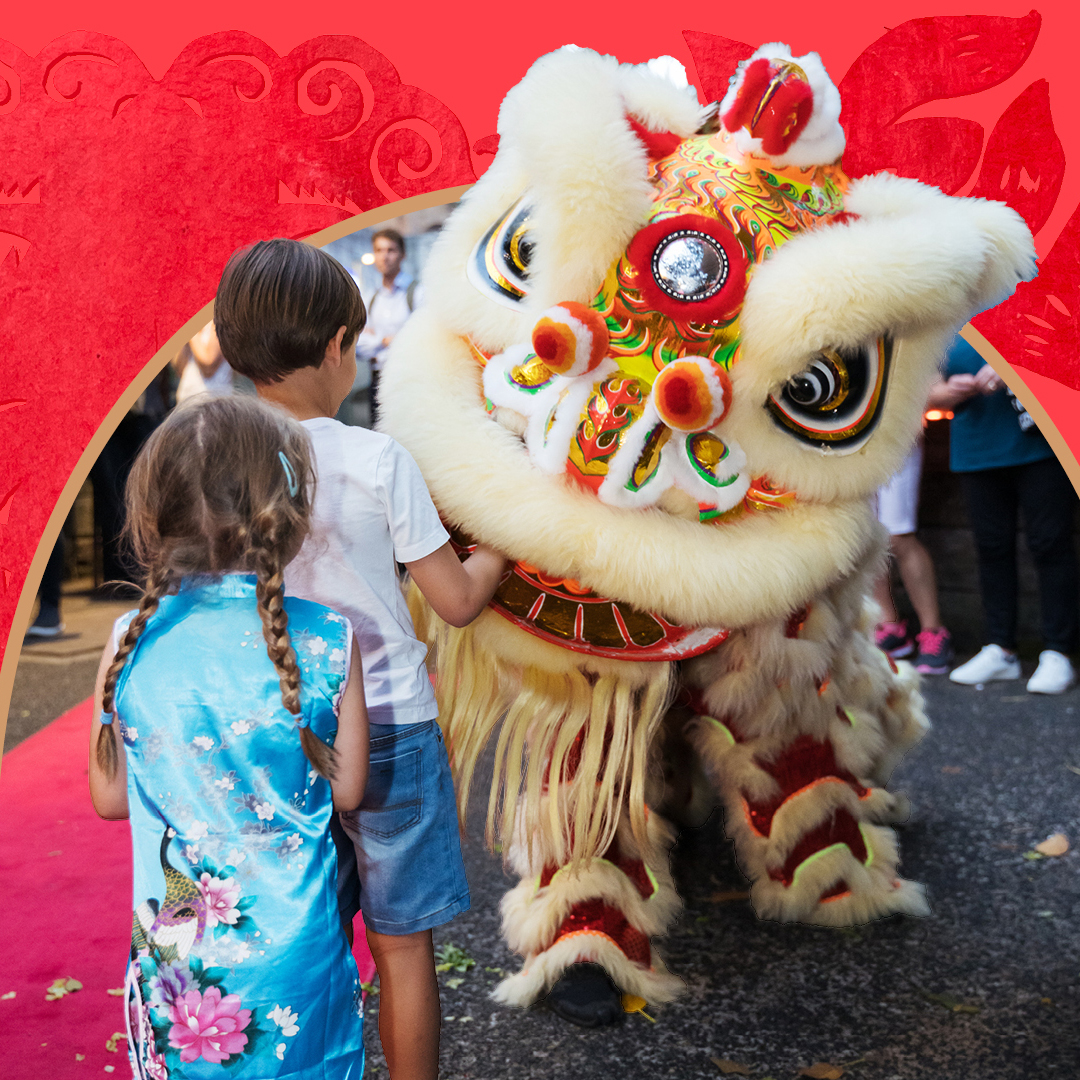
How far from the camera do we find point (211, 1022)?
Result: 1110mm

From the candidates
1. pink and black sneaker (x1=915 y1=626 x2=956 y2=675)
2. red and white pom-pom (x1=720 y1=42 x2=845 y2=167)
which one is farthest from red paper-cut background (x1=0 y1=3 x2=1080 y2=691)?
pink and black sneaker (x1=915 y1=626 x2=956 y2=675)

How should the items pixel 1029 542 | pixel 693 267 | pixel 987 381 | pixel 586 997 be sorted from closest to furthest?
pixel 693 267 → pixel 586 997 → pixel 987 381 → pixel 1029 542

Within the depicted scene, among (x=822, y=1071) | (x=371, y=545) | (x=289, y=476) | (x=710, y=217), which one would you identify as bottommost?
(x=822, y=1071)

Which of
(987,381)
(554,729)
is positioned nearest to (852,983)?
(554,729)

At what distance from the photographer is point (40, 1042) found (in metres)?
1.72

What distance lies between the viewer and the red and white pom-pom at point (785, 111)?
1582 millimetres

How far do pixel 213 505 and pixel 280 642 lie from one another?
0.55ft

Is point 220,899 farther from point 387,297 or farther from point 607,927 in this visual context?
point 387,297

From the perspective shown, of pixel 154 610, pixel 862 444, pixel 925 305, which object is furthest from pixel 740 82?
pixel 154 610

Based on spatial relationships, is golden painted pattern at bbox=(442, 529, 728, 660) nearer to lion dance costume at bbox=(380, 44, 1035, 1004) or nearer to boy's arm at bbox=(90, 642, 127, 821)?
lion dance costume at bbox=(380, 44, 1035, 1004)

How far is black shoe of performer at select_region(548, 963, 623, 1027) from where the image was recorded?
5.77 feet

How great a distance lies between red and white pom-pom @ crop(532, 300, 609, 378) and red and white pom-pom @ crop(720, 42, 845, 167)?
0.40 metres

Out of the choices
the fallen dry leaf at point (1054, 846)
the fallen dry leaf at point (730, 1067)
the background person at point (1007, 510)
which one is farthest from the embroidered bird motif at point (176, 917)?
the background person at point (1007, 510)

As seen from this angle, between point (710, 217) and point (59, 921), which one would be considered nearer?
point (710, 217)
